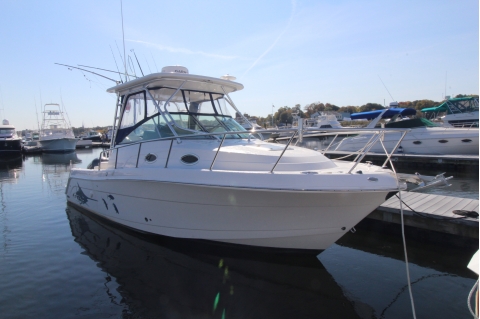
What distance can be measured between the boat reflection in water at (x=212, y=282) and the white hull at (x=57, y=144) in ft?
99.9

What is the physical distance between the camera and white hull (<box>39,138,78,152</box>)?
1272 inches

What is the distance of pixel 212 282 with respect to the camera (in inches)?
185

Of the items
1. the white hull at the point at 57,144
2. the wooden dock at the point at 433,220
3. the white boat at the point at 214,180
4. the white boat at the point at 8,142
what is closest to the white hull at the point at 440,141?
the wooden dock at the point at 433,220

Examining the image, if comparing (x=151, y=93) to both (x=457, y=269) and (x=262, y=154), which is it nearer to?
(x=262, y=154)

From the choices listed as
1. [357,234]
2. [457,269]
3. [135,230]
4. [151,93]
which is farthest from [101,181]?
[457,269]

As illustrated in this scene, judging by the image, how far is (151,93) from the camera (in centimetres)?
635

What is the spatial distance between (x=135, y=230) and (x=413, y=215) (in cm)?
539

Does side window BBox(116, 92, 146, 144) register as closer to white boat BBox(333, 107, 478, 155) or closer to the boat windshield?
the boat windshield

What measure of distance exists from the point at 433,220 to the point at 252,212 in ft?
11.9

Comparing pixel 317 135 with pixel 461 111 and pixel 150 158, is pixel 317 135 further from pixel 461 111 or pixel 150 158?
pixel 461 111

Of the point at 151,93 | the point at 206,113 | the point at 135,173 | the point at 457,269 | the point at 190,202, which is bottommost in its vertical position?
the point at 457,269

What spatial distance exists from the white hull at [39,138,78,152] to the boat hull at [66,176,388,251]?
31182 millimetres

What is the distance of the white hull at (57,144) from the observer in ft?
106

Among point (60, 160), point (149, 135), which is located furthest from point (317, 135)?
point (60, 160)
